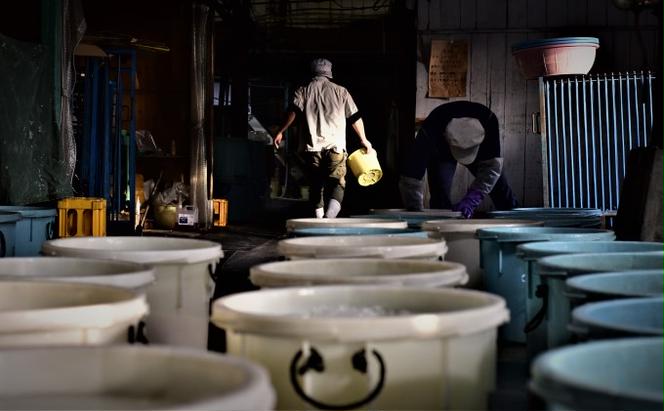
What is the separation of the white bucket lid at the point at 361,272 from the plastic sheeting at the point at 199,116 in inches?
419

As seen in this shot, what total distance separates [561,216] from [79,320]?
488 cm

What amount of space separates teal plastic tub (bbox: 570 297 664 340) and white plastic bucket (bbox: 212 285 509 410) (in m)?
0.28

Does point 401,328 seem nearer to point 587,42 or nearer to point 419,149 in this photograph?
point 419,149

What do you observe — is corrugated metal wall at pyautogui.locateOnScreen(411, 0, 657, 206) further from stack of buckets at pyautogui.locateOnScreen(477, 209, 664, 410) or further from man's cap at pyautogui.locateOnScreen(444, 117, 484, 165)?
stack of buckets at pyautogui.locateOnScreen(477, 209, 664, 410)

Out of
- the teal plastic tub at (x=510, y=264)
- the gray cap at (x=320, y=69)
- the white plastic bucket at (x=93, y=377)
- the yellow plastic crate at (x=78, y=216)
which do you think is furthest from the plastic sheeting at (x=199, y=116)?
the white plastic bucket at (x=93, y=377)

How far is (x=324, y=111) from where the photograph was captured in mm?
9789

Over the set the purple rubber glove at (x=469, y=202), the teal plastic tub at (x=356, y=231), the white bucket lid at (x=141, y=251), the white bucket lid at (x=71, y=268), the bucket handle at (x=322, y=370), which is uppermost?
the purple rubber glove at (x=469, y=202)

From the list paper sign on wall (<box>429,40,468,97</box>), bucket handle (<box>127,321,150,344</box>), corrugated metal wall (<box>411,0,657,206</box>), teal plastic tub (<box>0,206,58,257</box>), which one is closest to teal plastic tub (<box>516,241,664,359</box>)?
bucket handle (<box>127,321,150,344</box>)

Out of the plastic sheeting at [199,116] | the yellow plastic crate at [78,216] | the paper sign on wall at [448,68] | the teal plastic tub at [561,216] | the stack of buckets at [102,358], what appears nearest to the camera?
the stack of buckets at [102,358]

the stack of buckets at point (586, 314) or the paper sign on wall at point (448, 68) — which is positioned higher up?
the paper sign on wall at point (448, 68)

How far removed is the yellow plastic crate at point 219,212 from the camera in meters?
14.7

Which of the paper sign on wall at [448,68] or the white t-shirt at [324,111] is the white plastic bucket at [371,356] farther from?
the paper sign on wall at [448,68]

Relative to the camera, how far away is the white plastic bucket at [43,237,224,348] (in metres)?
3.41

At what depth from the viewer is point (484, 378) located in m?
2.44
